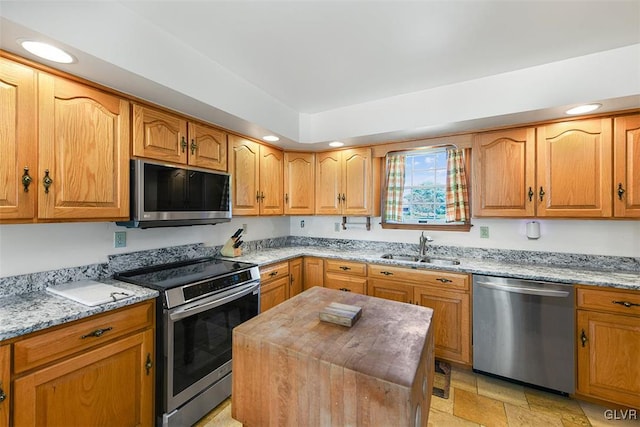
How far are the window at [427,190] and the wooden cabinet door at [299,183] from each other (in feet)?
3.11

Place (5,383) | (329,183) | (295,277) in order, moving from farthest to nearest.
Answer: (329,183)
(295,277)
(5,383)

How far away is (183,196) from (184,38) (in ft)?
3.65

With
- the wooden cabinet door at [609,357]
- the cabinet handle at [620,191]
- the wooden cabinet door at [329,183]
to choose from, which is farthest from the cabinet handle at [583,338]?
the wooden cabinet door at [329,183]

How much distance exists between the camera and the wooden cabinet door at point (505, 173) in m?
2.45

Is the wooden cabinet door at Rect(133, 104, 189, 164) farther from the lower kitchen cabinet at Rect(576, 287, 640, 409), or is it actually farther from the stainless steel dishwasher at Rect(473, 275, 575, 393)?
the lower kitchen cabinet at Rect(576, 287, 640, 409)

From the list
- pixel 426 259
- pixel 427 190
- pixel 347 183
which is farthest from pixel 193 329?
pixel 427 190

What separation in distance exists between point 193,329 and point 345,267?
165cm

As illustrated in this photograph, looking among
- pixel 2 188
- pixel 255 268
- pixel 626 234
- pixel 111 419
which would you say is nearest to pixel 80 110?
pixel 2 188

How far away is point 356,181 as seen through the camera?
332 centimetres

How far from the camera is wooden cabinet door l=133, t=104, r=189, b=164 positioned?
76.5 inches

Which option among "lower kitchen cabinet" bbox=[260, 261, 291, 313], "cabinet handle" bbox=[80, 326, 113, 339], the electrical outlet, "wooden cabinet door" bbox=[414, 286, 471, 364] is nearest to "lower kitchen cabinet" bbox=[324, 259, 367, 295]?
"lower kitchen cabinet" bbox=[260, 261, 291, 313]

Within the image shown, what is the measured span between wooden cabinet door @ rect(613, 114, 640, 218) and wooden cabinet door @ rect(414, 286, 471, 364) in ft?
4.46

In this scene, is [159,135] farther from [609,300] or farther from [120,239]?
[609,300]

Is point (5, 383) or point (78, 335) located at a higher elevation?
point (78, 335)
